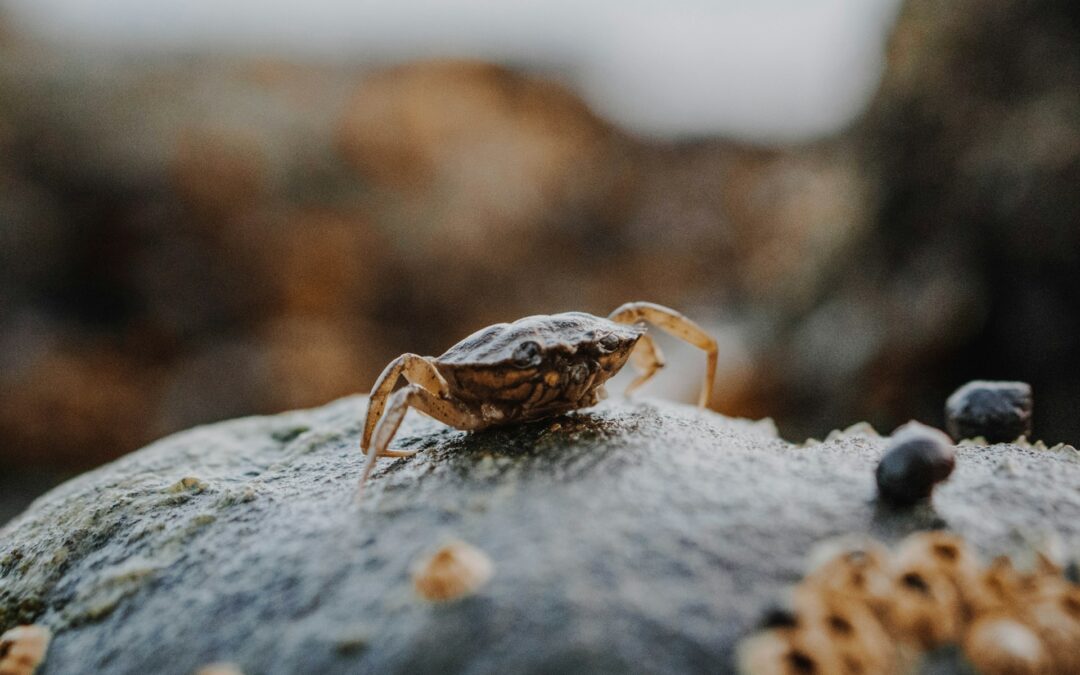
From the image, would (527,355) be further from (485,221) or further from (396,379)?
(485,221)

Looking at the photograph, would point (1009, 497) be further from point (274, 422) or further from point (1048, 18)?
point (1048, 18)

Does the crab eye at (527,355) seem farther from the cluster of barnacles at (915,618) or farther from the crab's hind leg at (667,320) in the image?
the cluster of barnacles at (915,618)

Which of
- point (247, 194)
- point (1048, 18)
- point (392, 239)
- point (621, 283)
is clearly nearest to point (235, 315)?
point (247, 194)

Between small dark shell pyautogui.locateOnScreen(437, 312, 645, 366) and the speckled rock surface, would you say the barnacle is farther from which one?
small dark shell pyautogui.locateOnScreen(437, 312, 645, 366)

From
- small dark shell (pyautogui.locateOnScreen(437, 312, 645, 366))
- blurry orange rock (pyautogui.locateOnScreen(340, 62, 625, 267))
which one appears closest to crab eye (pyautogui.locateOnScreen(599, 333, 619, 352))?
small dark shell (pyautogui.locateOnScreen(437, 312, 645, 366))

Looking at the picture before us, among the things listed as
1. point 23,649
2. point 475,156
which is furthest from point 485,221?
point 23,649

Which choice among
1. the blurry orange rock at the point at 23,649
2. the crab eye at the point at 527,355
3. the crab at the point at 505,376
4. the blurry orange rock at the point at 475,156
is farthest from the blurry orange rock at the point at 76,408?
the crab eye at the point at 527,355

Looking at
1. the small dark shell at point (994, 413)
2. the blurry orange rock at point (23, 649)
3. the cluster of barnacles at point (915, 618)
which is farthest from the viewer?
the small dark shell at point (994, 413)
